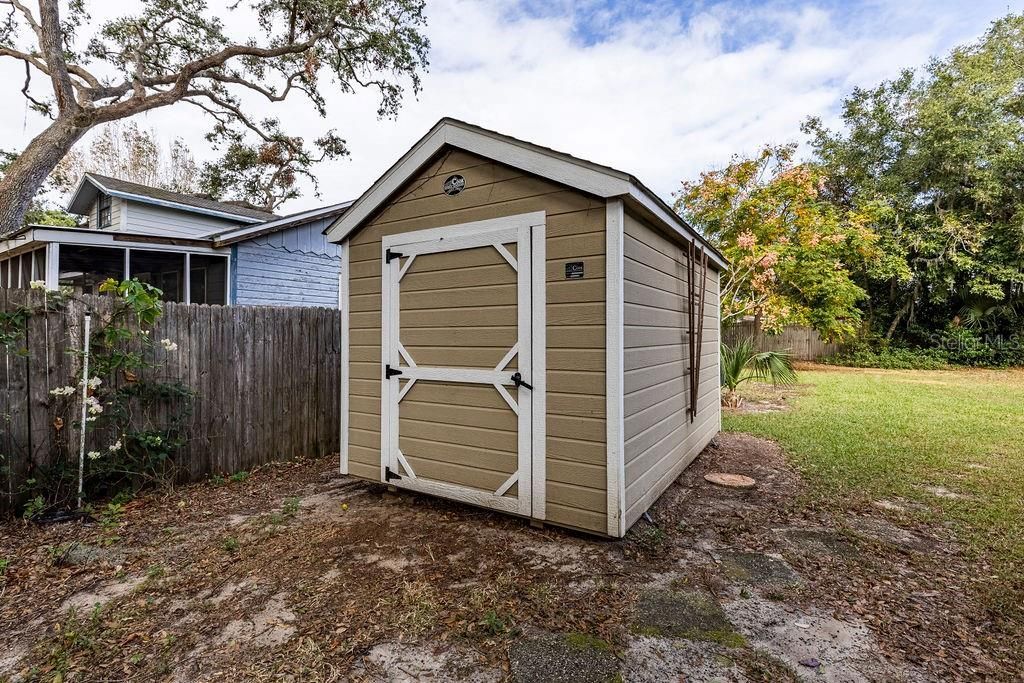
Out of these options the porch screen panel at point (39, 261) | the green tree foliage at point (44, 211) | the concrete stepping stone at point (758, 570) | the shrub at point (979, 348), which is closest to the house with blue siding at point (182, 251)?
the porch screen panel at point (39, 261)

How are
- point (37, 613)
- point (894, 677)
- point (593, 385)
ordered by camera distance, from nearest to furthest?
point (894, 677)
point (37, 613)
point (593, 385)

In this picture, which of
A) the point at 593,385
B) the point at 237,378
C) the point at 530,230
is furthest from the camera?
the point at 237,378

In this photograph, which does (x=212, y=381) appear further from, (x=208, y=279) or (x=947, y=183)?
(x=947, y=183)

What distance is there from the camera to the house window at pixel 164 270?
8.76m

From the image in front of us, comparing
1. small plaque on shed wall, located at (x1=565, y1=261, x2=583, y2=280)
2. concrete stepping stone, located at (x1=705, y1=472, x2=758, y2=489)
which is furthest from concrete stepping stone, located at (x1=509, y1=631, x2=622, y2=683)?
concrete stepping stone, located at (x1=705, y1=472, x2=758, y2=489)

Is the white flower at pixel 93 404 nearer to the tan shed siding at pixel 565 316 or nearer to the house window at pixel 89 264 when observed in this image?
the tan shed siding at pixel 565 316

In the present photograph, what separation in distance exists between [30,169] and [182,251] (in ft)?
13.2

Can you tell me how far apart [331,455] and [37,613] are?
282 cm

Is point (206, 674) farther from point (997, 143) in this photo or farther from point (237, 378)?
point (997, 143)

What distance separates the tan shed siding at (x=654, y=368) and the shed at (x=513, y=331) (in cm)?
2

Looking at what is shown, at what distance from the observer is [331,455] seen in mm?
5008

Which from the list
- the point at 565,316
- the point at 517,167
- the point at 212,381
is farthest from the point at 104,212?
the point at 565,316

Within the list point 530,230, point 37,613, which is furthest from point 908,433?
point 37,613

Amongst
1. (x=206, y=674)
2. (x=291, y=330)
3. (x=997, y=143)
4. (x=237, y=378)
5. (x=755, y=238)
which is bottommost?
(x=206, y=674)
